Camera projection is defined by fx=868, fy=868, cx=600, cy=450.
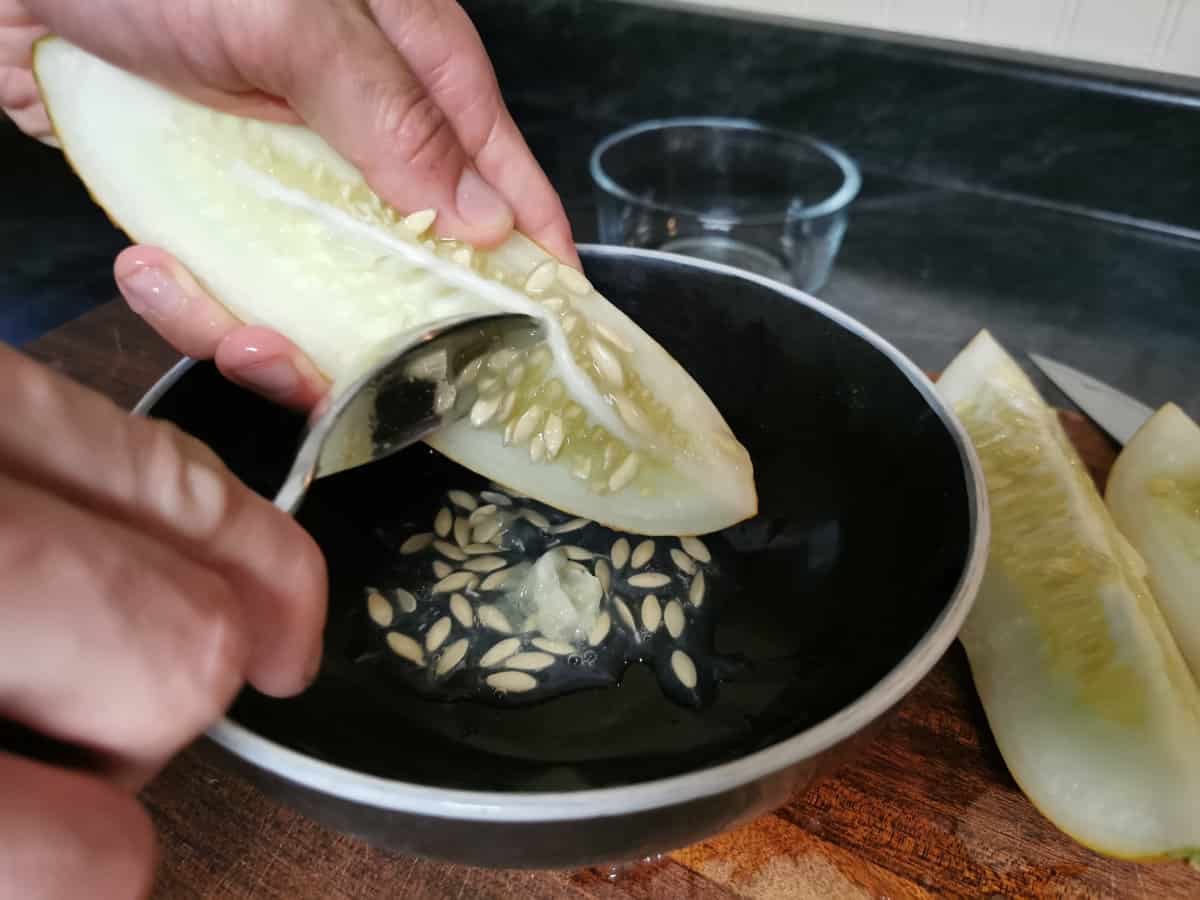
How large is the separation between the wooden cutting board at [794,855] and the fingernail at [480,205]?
418mm

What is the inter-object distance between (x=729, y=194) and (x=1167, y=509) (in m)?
0.82

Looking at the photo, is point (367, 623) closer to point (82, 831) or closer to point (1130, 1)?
point (82, 831)

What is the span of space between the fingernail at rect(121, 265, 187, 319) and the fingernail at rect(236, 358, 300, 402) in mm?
87

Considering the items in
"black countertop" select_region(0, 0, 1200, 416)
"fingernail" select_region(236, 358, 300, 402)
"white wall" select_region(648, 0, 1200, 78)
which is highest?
"white wall" select_region(648, 0, 1200, 78)

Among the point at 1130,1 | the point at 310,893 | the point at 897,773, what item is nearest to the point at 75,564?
the point at 310,893

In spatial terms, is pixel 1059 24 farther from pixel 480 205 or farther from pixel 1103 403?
pixel 480 205

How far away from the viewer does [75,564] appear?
28cm

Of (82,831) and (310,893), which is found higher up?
(82,831)

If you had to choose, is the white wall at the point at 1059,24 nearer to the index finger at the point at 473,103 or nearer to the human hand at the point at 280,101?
the index finger at the point at 473,103

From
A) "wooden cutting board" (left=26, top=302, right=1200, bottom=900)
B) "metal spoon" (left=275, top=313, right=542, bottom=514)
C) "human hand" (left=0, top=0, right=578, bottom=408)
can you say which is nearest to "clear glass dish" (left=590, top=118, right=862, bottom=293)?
"human hand" (left=0, top=0, right=578, bottom=408)

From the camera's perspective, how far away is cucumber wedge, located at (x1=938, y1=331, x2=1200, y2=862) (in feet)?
1.57

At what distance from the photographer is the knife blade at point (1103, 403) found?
32.0 inches

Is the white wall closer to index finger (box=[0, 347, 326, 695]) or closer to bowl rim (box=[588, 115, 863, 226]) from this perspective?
bowl rim (box=[588, 115, 863, 226])

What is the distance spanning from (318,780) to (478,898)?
0.59 ft
